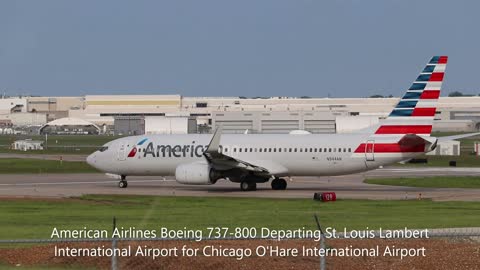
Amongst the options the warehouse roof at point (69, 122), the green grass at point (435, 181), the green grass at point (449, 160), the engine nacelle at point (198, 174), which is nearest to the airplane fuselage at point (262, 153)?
the engine nacelle at point (198, 174)

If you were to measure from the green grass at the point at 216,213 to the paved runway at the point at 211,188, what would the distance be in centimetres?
413

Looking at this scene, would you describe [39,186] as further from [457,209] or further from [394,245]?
[394,245]

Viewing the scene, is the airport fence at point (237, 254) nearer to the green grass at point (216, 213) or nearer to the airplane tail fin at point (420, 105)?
the green grass at point (216, 213)

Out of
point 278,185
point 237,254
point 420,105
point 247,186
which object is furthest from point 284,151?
point 237,254

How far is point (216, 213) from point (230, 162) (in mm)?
15176

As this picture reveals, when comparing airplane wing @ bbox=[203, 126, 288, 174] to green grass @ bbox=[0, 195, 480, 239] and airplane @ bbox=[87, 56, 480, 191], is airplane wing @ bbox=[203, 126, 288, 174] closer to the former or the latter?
airplane @ bbox=[87, 56, 480, 191]

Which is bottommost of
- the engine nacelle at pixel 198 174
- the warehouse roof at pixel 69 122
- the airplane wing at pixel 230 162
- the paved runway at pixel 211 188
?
the paved runway at pixel 211 188

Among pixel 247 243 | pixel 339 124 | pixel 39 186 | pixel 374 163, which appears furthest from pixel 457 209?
pixel 339 124

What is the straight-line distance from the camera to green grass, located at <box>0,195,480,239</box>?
105 ft

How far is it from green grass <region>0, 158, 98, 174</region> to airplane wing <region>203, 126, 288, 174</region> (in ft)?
83.0

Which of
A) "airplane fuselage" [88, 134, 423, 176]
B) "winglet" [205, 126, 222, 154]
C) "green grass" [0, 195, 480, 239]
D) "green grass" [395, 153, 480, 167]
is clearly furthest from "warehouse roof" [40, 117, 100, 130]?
"green grass" [0, 195, 480, 239]

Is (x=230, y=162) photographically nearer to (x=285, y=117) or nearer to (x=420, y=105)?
(x=420, y=105)

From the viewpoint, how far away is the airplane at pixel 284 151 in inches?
2047

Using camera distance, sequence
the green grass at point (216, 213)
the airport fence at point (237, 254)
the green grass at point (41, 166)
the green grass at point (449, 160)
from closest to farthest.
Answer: the airport fence at point (237, 254), the green grass at point (216, 213), the green grass at point (41, 166), the green grass at point (449, 160)
